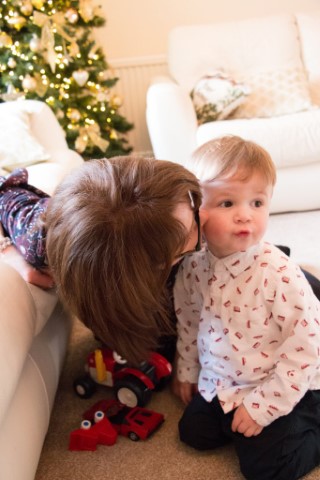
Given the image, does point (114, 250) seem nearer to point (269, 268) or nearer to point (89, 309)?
point (89, 309)

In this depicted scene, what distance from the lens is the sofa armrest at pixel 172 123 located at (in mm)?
2223

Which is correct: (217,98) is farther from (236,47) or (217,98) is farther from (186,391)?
(186,391)

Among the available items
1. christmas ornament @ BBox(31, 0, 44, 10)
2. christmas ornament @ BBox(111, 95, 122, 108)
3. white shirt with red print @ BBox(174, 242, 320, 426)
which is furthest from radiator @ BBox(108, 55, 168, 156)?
white shirt with red print @ BBox(174, 242, 320, 426)

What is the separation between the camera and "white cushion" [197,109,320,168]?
6.84 feet

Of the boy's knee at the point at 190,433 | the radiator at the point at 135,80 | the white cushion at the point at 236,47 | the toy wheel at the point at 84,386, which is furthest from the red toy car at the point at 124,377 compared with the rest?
the radiator at the point at 135,80

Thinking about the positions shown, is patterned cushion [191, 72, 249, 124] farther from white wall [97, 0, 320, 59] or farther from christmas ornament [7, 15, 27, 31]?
christmas ornament [7, 15, 27, 31]

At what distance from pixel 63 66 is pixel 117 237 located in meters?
2.21

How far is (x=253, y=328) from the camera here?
3.11ft

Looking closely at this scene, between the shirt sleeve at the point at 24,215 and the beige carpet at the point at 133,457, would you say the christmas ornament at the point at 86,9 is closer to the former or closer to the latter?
the shirt sleeve at the point at 24,215

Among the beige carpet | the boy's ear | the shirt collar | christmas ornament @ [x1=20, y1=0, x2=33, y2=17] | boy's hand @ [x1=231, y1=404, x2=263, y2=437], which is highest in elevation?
christmas ornament @ [x1=20, y1=0, x2=33, y2=17]

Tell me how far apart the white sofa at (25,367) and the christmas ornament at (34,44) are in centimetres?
169

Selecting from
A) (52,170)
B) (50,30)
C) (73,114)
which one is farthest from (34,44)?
(52,170)

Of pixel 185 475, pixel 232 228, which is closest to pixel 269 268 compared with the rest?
pixel 232 228

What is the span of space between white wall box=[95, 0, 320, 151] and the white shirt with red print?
244 cm
